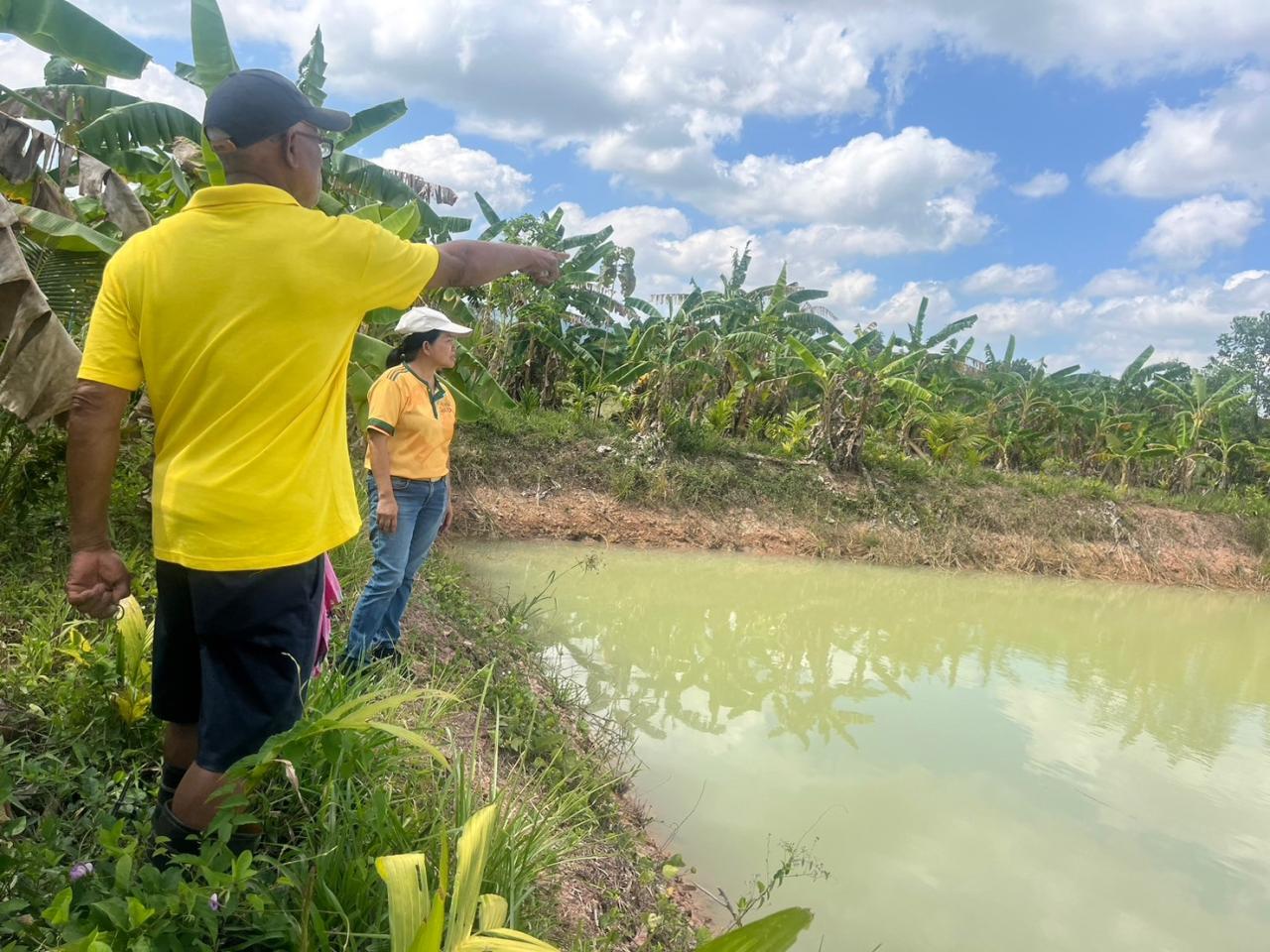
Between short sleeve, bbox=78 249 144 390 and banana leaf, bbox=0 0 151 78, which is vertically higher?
banana leaf, bbox=0 0 151 78

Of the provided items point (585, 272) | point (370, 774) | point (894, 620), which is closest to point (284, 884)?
point (370, 774)

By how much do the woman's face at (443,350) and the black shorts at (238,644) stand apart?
189 centimetres

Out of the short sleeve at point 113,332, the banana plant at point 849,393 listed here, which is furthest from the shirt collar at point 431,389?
the banana plant at point 849,393

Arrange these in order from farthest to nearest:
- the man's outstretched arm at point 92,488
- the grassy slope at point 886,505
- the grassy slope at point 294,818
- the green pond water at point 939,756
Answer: the grassy slope at point 886,505, the green pond water at point 939,756, the man's outstretched arm at point 92,488, the grassy slope at point 294,818

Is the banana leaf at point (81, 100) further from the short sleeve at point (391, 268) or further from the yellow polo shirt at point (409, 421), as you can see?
the short sleeve at point (391, 268)

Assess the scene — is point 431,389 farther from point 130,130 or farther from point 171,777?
point 130,130

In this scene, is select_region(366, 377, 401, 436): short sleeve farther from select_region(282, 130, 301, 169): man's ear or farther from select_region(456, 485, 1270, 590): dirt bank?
select_region(456, 485, 1270, 590): dirt bank

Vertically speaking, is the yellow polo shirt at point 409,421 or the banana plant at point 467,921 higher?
the yellow polo shirt at point 409,421

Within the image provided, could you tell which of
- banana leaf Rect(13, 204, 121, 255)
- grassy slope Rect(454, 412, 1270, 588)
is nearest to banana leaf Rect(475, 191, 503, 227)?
grassy slope Rect(454, 412, 1270, 588)

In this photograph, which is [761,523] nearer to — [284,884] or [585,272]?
[585,272]

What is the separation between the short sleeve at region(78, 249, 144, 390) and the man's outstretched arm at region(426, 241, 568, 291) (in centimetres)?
56

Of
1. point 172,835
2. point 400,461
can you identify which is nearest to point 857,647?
point 400,461

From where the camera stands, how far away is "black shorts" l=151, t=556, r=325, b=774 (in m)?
1.57

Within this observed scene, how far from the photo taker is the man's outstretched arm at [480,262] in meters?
1.77
